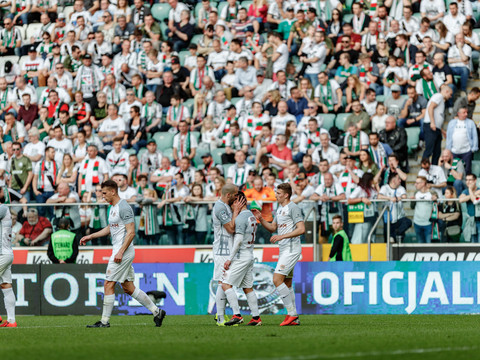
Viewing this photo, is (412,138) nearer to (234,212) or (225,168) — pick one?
(225,168)

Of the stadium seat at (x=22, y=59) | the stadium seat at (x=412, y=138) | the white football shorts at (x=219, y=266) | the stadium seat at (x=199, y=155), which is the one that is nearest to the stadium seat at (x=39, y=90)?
the stadium seat at (x=22, y=59)

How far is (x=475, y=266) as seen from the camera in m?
18.2

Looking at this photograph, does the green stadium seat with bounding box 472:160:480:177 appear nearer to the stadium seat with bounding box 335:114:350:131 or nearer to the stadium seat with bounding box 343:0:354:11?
the stadium seat with bounding box 335:114:350:131

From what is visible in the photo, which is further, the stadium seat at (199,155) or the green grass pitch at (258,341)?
the stadium seat at (199,155)

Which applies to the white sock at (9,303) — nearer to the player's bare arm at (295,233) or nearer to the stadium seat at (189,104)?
the player's bare arm at (295,233)

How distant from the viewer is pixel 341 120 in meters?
22.6

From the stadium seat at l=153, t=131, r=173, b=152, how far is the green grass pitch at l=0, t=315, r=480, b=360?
896cm

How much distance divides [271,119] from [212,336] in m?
11.4

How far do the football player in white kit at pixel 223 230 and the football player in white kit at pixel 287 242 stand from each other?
0.42m

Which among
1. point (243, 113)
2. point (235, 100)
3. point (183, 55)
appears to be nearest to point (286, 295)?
point (243, 113)

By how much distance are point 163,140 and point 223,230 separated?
952cm

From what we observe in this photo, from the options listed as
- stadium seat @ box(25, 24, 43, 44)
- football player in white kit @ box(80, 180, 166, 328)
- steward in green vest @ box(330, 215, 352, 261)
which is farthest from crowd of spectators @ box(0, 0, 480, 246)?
football player in white kit @ box(80, 180, 166, 328)

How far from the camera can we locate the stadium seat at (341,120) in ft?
73.9

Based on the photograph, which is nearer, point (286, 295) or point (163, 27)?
point (286, 295)
